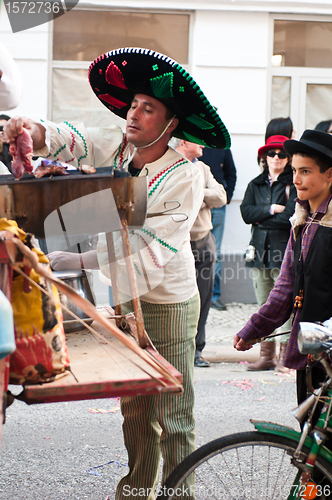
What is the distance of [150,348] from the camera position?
204 centimetres

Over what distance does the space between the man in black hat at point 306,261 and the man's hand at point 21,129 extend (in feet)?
3.60

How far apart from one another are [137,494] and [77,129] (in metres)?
1.63

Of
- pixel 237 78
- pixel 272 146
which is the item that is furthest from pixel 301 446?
pixel 237 78

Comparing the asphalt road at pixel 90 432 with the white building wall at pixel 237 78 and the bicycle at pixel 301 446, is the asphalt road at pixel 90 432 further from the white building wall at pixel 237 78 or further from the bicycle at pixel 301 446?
the white building wall at pixel 237 78

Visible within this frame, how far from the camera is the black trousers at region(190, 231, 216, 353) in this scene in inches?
210

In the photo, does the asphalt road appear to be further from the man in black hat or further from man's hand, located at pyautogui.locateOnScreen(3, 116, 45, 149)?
man's hand, located at pyautogui.locateOnScreen(3, 116, 45, 149)

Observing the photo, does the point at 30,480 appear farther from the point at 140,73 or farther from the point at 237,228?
the point at 237,228

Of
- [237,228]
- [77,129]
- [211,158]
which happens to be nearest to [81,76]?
[211,158]

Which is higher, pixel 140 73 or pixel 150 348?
pixel 140 73

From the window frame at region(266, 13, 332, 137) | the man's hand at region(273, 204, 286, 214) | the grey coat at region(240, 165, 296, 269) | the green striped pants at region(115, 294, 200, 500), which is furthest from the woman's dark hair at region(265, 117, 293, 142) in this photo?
the green striped pants at region(115, 294, 200, 500)

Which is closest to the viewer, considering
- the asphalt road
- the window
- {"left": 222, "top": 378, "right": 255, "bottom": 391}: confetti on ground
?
the asphalt road

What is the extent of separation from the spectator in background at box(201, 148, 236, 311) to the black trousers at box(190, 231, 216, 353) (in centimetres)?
194

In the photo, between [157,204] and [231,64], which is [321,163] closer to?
[157,204]

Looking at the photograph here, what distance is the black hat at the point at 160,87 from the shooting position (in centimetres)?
233
